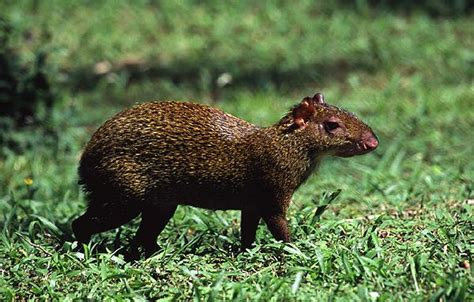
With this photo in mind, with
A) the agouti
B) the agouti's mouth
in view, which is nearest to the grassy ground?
the agouti

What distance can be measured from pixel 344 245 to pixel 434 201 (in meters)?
1.48

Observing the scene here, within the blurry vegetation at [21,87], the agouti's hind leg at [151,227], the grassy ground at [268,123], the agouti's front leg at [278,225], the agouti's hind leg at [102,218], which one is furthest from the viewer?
the blurry vegetation at [21,87]

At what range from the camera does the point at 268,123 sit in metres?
9.83

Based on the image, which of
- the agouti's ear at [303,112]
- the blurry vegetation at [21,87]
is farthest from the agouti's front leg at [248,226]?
the blurry vegetation at [21,87]

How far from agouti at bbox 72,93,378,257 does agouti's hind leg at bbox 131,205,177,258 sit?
0.09m

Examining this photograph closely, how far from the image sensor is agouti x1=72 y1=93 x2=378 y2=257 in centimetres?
595

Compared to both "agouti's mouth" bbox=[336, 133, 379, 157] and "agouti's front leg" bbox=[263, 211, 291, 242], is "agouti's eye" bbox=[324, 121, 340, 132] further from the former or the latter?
"agouti's front leg" bbox=[263, 211, 291, 242]

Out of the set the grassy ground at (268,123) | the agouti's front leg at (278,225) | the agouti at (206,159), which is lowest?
the grassy ground at (268,123)

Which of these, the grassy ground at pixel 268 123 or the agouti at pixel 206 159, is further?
the agouti at pixel 206 159

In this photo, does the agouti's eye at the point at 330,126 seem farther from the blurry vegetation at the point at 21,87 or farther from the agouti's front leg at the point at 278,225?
the blurry vegetation at the point at 21,87

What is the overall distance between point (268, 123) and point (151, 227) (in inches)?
148

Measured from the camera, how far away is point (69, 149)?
955 cm

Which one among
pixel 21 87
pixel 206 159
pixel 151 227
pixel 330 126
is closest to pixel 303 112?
pixel 330 126

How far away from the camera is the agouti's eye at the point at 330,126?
239 inches
